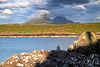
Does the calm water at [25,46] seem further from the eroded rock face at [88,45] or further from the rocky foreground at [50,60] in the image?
the rocky foreground at [50,60]

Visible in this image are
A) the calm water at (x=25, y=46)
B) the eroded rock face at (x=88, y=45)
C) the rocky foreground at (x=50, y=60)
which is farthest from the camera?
the calm water at (x=25, y=46)

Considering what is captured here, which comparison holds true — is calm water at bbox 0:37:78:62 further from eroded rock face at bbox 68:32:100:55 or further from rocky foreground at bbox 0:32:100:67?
rocky foreground at bbox 0:32:100:67

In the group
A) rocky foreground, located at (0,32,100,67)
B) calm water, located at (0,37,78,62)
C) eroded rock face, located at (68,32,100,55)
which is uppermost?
eroded rock face, located at (68,32,100,55)

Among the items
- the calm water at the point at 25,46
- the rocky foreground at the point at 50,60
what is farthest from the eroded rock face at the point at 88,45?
the calm water at the point at 25,46

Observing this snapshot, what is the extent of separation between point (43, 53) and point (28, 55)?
84 centimetres

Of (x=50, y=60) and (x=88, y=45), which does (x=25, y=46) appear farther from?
(x=50, y=60)

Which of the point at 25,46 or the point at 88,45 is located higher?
the point at 88,45

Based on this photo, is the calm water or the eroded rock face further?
the calm water

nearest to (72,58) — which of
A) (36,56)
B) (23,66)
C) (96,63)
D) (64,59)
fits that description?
(64,59)

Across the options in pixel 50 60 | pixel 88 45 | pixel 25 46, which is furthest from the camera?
pixel 25 46

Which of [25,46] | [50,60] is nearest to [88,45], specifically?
[50,60]

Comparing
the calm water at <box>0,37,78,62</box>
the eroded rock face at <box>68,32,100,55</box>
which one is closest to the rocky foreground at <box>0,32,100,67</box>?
the eroded rock face at <box>68,32,100,55</box>

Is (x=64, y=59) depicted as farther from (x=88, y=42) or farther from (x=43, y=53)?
(x=88, y=42)

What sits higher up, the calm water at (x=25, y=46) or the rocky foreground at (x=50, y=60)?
the rocky foreground at (x=50, y=60)
